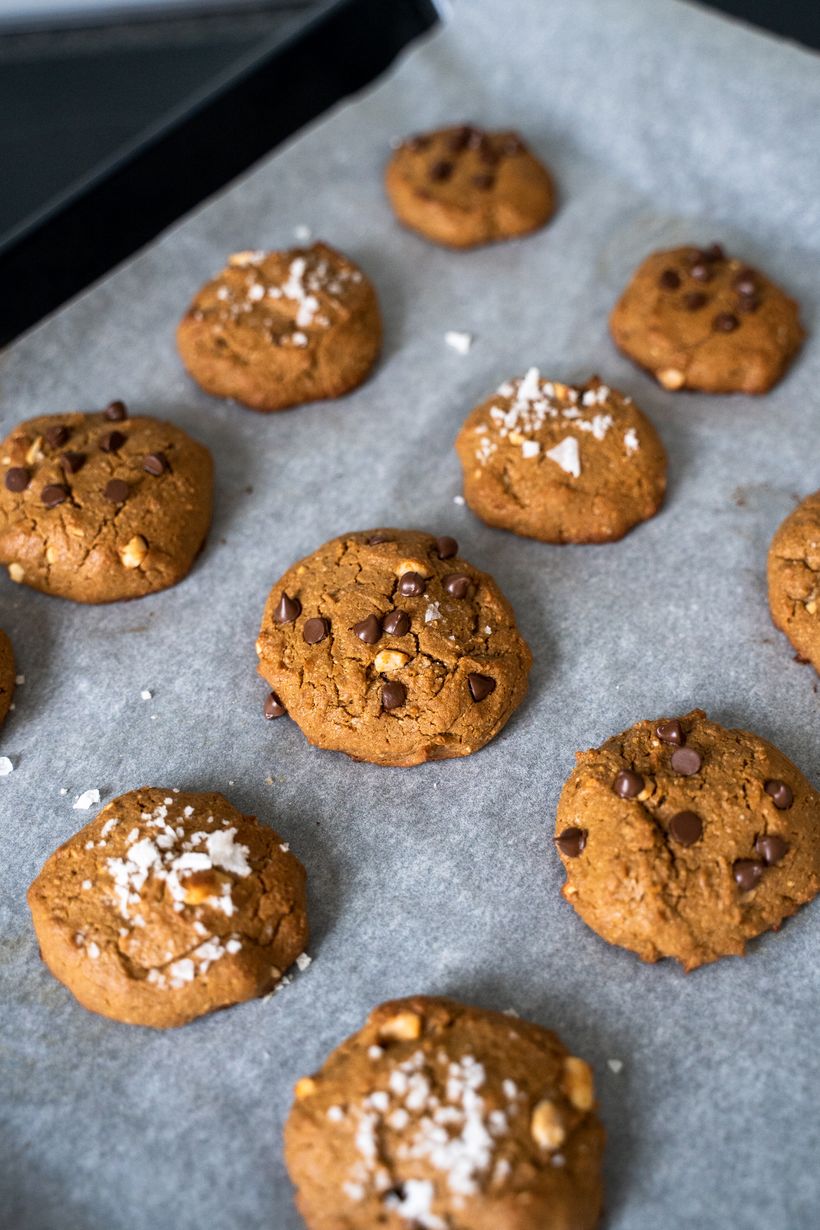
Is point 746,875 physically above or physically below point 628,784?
below

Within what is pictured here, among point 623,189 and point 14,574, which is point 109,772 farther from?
point 623,189

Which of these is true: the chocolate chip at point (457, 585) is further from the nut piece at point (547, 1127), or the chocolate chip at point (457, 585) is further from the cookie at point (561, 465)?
the nut piece at point (547, 1127)

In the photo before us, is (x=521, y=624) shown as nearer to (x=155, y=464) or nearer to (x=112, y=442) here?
(x=155, y=464)

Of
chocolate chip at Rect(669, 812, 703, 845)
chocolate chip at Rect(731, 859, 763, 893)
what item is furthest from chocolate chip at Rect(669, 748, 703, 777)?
chocolate chip at Rect(731, 859, 763, 893)

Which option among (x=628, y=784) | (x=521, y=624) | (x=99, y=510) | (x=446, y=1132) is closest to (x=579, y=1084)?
(x=446, y=1132)

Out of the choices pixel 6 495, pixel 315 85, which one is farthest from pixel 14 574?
pixel 315 85

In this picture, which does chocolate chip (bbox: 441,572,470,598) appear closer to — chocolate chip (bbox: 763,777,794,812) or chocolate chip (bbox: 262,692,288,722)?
chocolate chip (bbox: 262,692,288,722)
